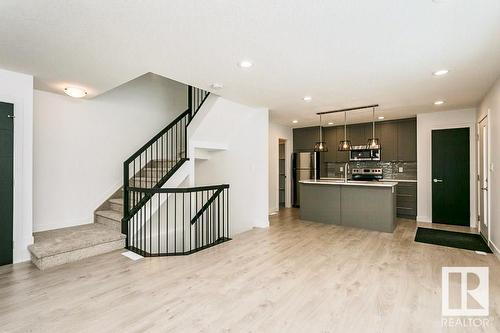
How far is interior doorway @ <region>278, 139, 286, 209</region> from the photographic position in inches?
319

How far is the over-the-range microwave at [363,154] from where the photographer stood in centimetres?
692

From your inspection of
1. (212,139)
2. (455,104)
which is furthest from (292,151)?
(455,104)

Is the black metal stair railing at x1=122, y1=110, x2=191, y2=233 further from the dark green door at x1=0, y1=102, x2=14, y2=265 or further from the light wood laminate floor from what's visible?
the dark green door at x1=0, y1=102, x2=14, y2=265

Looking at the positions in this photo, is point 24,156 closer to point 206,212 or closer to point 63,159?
point 63,159

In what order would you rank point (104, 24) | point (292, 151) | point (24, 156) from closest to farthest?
point (104, 24) → point (24, 156) → point (292, 151)

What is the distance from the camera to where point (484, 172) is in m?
4.58

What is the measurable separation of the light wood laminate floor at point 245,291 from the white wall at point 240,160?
1.69 metres

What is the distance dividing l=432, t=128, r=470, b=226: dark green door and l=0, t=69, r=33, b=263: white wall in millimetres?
7740

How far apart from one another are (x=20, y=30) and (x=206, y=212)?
3.94m

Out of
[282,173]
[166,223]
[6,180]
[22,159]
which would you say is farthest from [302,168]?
[6,180]

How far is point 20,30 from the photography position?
2.27 m

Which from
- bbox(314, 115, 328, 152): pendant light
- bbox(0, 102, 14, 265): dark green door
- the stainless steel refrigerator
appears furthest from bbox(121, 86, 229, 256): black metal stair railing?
the stainless steel refrigerator

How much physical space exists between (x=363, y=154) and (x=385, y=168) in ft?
2.45

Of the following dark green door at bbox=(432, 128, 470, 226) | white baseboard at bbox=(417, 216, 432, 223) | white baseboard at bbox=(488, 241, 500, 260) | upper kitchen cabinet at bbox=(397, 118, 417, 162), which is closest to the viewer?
white baseboard at bbox=(488, 241, 500, 260)
